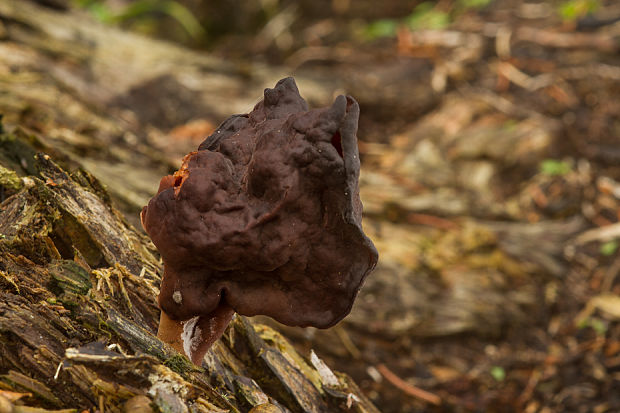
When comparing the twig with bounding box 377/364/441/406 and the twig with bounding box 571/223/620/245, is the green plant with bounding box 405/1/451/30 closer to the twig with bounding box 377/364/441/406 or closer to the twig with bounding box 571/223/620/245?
the twig with bounding box 571/223/620/245

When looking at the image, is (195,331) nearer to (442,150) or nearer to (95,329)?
(95,329)

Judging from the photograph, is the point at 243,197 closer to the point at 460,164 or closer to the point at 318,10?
the point at 460,164

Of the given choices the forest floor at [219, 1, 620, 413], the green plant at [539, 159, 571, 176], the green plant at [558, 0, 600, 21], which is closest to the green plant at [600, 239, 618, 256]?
the forest floor at [219, 1, 620, 413]

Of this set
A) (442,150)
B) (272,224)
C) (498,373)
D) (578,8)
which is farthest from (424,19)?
(272,224)

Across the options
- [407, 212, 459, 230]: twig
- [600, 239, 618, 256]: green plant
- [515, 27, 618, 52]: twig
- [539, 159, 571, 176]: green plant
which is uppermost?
[515, 27, 618, 52]: twig

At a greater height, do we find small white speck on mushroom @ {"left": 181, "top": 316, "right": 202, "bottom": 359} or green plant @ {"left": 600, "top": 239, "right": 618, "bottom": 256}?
small white speck on mushroom @ {"left": 181, "top": 316, "right": 202, "bottom": 359}

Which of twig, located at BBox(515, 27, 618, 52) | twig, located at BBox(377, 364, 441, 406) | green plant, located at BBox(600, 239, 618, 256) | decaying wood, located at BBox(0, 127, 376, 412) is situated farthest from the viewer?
twig, located at BBox(515, 27, 618, 52)
